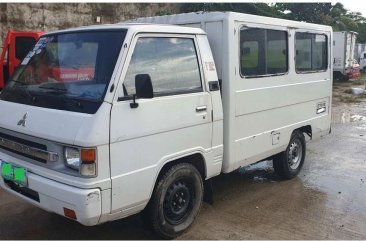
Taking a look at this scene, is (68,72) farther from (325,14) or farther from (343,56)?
(325,14)

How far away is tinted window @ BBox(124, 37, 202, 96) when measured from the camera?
349 cm

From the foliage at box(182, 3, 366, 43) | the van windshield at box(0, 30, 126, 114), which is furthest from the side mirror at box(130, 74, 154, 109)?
the foliage at box(182, 3, 366, 43)

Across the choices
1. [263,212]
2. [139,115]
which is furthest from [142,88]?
[263,212]

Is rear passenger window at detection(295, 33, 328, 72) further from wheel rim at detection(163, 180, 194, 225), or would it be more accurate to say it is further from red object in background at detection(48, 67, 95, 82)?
red object in background at detection(48, 67, 95, 82)

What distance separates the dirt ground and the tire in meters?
0.17

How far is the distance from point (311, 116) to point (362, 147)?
8.09 feet

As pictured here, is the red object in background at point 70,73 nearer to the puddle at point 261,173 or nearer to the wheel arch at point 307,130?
the puddle at point 261,173

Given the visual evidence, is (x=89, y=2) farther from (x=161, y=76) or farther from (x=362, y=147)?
(x=161, y=76)

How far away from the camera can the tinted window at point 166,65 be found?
11.5 ft

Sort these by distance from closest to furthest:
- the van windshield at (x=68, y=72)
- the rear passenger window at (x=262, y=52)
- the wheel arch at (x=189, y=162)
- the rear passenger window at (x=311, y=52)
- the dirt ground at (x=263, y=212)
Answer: the van windshield at (x=68, y=72), the wheel arch at (x=189, y=162), the dirt ground at (x=263, y=212), the rear passenger window at (x=262, y=52), the rear passenger window at (x=311, y=52)

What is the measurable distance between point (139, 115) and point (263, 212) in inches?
82.6

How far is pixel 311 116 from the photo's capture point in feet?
19.6

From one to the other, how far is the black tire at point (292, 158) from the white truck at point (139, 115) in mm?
793

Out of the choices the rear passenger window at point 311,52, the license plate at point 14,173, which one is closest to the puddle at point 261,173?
the rear passenger window at point 311,52
